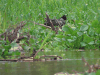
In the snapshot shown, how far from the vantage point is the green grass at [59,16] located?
5355mm

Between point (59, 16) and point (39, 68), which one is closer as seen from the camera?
point (39, 68)

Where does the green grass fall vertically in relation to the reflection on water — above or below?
above

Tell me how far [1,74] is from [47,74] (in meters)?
0.45

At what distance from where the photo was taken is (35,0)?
1020cm

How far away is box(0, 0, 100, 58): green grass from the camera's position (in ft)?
17.6

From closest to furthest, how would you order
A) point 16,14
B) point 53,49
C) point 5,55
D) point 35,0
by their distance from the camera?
point 5,55 < point 53,49 < point 16,14 < point 35,0

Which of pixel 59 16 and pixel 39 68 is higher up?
pixel 59 16

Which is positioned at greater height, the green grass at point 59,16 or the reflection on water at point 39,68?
the green grass at point 59,16

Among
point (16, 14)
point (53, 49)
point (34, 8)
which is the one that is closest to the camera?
point (53, 49)

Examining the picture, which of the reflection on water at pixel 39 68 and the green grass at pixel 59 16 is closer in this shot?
the reflection on water at pixel 39 68

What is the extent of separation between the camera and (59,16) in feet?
29.5

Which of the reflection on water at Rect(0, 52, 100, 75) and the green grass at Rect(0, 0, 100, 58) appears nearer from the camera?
the reflection on water at Rect(0, 52, 100, 75)

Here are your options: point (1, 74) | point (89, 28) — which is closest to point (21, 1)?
point (89, 28)

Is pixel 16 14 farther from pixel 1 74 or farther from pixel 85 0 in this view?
pixel 1 74
